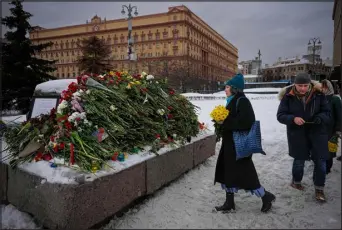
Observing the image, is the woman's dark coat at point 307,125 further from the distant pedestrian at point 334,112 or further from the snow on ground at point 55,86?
the snow on ground at point 55,86

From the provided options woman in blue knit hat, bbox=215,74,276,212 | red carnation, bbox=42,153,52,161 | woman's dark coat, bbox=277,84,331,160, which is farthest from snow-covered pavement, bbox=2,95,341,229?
red carnation, bbox=42,153,52,161

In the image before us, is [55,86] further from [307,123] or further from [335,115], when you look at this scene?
[335,115]

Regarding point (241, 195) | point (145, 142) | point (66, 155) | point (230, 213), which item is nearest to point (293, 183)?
point (241, 195)

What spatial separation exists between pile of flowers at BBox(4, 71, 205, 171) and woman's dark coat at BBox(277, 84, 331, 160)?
5.62 ft

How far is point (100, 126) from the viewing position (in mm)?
3369

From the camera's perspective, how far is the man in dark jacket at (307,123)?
3402mm

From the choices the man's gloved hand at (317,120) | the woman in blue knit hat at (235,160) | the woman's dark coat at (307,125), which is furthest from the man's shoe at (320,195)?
the man's gloved hand at (317,120)

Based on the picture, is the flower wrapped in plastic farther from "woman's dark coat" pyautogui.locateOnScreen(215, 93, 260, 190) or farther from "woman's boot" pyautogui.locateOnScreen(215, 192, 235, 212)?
"woman's boot" pyautogui.locateOnScreen(215, 192, 235, 212)

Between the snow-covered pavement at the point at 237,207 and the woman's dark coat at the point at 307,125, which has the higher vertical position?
the woman's dark coat at the point at 307,125

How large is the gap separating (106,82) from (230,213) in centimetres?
294

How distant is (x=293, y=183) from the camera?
3.93 meters

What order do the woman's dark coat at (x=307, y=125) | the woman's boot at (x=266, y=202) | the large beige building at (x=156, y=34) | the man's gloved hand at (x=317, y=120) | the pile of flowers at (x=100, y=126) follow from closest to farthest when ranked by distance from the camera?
the pile of flowers at (x=100, y=126) → the woman's boot at (x=266, y=202) → the man's gloved hand at (x=317, y=120) → the woman's dark coat at (x=307, y=125) → the large beige building at (x=156, y=34)

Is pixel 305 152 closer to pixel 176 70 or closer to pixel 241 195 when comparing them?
pixel 241 195

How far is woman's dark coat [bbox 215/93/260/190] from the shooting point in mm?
3033
